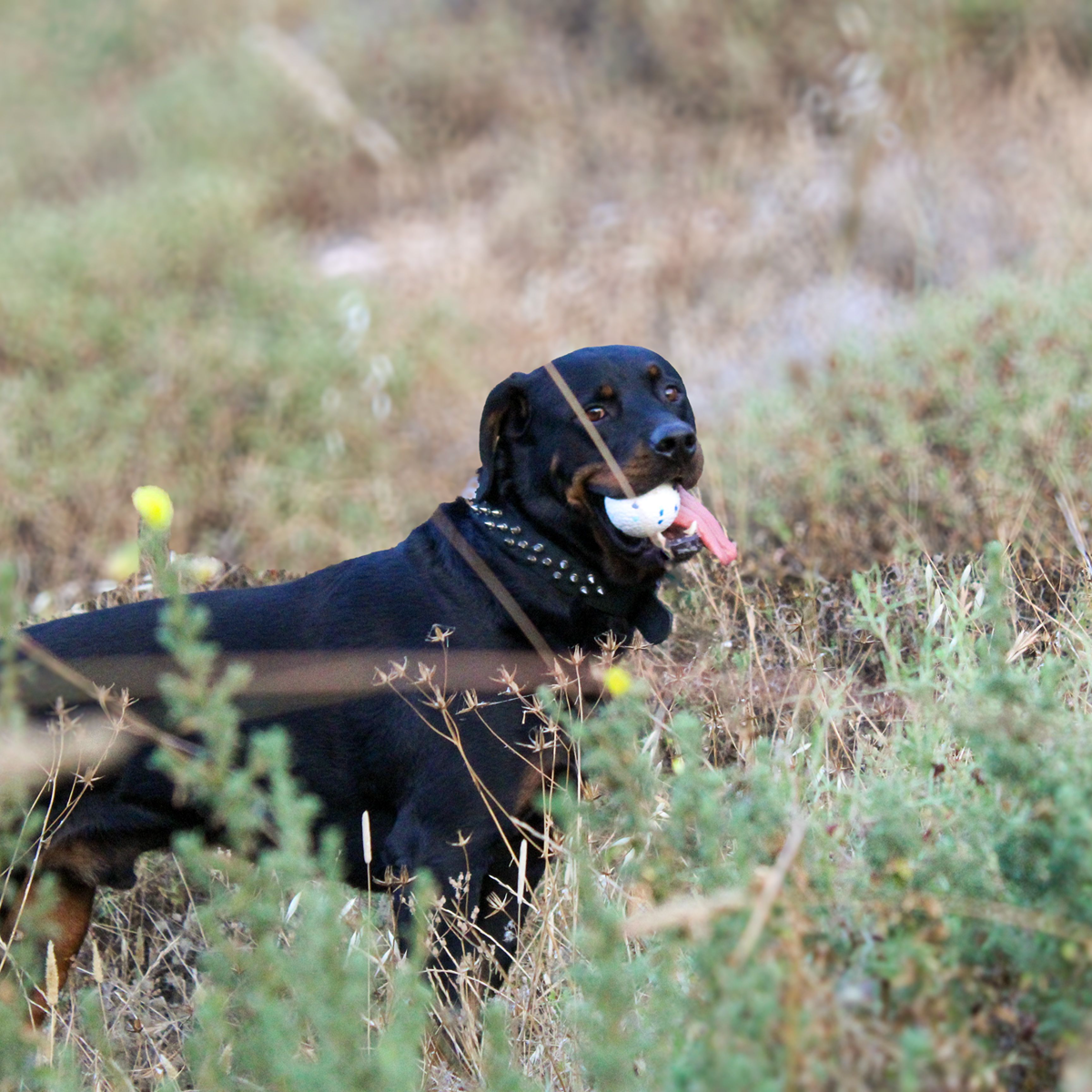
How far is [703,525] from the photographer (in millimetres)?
2986

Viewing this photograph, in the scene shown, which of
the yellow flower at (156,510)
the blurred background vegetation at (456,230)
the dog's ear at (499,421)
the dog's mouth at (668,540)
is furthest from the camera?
the blurred background vegetation at (456,230)

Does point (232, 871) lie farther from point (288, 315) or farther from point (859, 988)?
point (288, 315)

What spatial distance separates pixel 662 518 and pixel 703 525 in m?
0.15

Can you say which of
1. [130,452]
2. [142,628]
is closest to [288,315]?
[130,452]

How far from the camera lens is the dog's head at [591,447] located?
2.95 meters

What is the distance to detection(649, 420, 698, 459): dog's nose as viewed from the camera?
2936mm

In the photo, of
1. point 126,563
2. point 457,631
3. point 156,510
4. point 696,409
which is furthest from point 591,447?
point 696,409

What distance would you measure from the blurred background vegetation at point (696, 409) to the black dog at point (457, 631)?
0.24 m

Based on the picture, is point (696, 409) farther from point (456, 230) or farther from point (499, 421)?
point (499, 421)

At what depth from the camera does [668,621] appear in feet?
10.3

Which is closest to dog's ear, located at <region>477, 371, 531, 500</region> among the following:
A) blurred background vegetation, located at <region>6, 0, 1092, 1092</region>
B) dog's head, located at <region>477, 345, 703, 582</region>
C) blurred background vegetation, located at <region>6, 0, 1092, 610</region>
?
dog's head, located at <region>477, 345, 703, 582</region>

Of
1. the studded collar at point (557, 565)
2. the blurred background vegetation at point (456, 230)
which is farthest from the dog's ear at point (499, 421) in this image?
the blurred background vegetation at point (456, 230)

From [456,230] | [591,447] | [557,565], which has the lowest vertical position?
[557,565]

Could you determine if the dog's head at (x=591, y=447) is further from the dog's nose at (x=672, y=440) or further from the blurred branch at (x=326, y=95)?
the blurred branch at (x=326, y=95)
